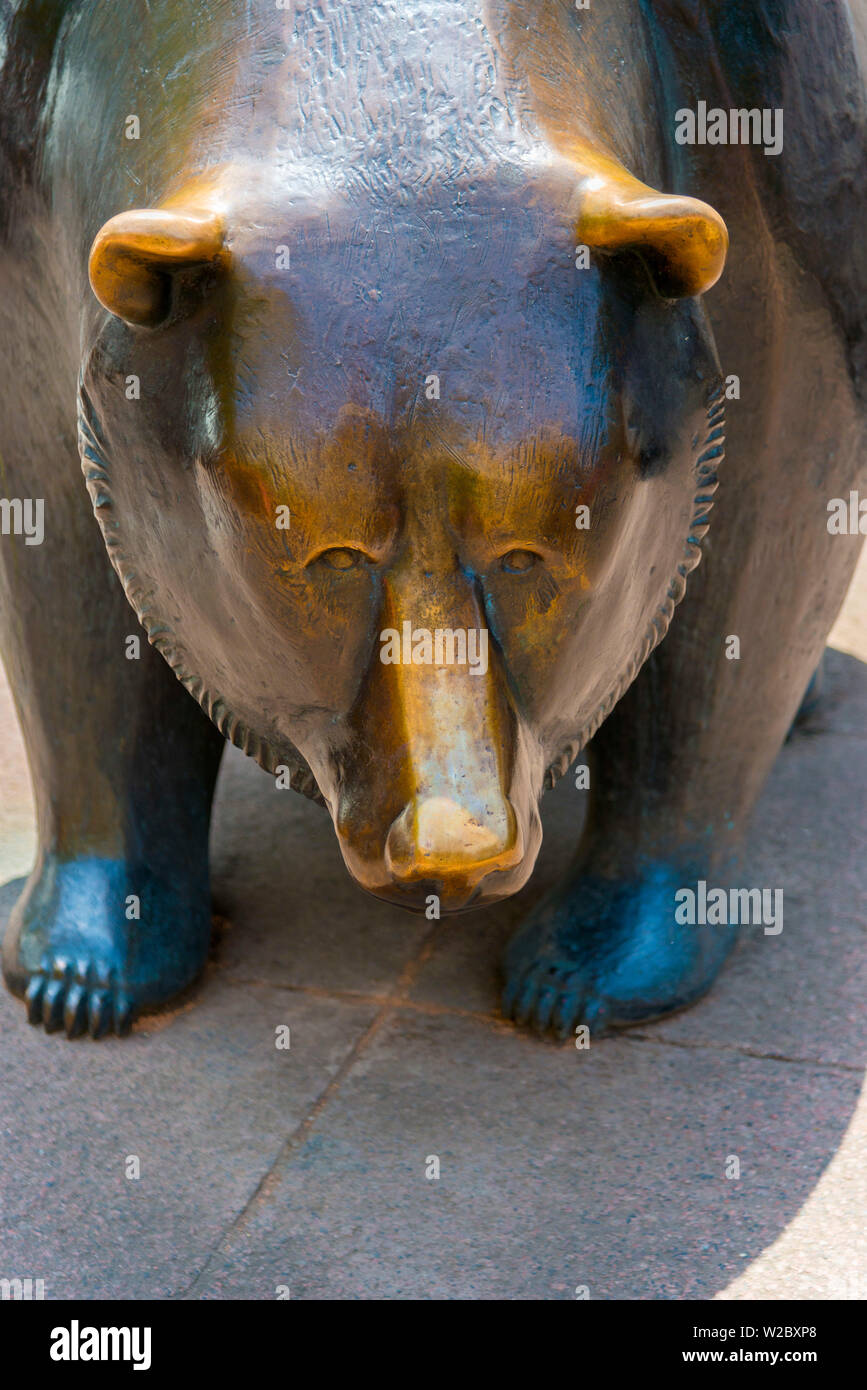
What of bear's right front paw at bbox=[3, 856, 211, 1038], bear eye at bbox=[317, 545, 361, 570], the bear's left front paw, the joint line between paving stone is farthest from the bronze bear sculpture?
the joint line between paving stone

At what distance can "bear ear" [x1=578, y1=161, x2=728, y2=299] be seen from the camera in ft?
7.13

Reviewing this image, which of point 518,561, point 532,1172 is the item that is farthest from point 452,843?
point 532,1172

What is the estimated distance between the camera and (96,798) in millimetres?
3346

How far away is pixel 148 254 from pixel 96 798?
4.78 feet

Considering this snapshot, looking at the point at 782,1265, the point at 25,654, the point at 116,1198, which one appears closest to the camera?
the point at 782,1265

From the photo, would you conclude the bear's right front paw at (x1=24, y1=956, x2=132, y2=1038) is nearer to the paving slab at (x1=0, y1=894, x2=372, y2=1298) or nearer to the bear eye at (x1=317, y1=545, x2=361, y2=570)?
the paving slab at (x1=0, y1=894, x2=372, y2=1298)

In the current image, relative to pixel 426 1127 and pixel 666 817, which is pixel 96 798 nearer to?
pixel 426 1127

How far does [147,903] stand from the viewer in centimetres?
339

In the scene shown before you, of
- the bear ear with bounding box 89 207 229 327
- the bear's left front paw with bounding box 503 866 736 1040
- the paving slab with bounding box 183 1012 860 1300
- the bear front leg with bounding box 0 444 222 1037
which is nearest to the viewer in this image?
the bear ear with bounding box 89 207 229 327

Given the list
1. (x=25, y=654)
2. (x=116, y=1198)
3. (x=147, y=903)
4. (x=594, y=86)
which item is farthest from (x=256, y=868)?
(x=594, y=86)

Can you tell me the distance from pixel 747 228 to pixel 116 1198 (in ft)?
6.52

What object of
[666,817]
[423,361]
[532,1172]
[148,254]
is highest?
[148,254]

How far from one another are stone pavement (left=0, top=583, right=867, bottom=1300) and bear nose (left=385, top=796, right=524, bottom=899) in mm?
819

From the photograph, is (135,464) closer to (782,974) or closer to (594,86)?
(594,86)
